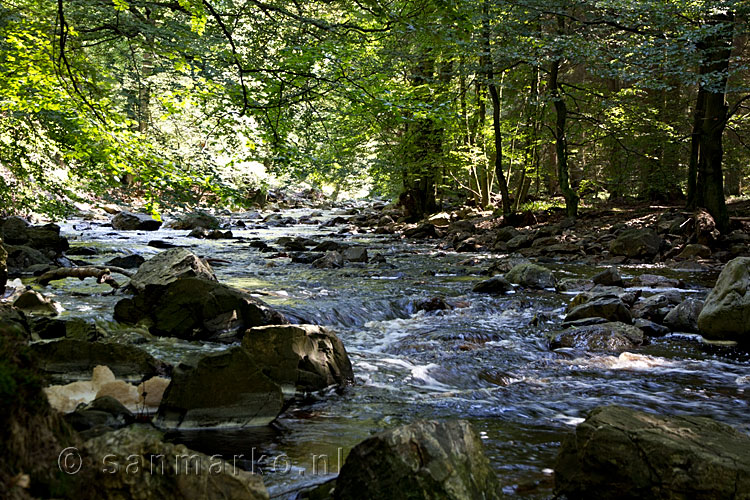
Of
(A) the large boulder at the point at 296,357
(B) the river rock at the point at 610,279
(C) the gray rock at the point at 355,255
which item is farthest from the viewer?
(C) the gray rock at the point at 355,255

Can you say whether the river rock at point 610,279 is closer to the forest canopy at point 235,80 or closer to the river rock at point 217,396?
the forest canopy at point 235,80

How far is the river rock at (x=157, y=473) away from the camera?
1928 mm

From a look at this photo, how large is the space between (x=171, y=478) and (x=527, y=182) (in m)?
23.1

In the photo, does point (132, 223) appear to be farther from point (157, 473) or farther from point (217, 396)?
point (157, 473)

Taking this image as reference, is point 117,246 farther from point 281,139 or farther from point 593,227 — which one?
point 593,227

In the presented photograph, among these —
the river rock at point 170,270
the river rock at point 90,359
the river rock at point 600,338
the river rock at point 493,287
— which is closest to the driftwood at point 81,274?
the river rock at point 170,270

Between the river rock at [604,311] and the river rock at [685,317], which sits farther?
the river rock at [604,311]

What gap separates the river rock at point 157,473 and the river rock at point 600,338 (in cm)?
508

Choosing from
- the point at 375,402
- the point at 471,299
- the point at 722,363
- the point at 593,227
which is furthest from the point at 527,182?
the point at 375,402

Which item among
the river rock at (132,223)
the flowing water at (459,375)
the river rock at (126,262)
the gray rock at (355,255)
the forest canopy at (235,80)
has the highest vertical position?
the forest canopy at (235,80)

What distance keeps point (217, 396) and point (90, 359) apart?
1.50 m

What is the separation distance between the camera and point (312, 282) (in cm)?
1055

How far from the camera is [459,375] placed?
17.7 ft

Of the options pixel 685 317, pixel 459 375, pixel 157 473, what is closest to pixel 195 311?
pixel 459 375
